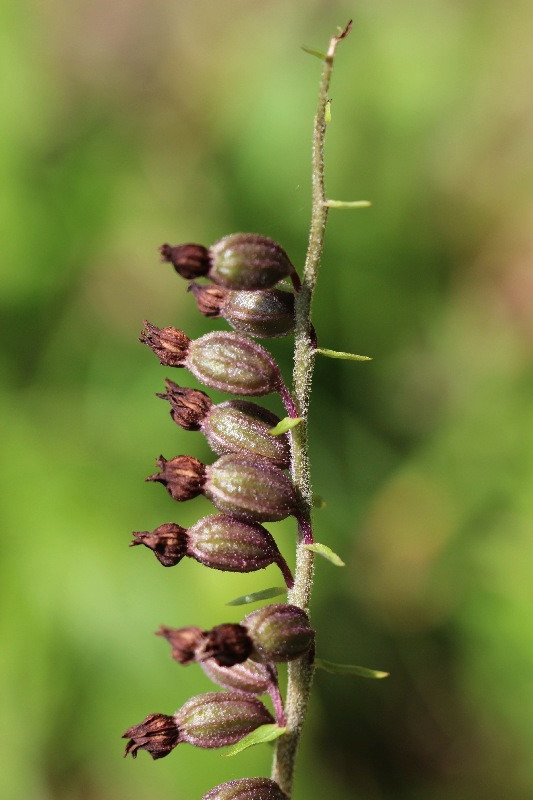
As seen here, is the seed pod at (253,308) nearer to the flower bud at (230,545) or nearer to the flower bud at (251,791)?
the flower bud at (230,545)

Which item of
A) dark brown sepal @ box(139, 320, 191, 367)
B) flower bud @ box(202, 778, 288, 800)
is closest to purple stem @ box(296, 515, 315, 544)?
dark brown sepal @ box(139, 320, 191, 367)

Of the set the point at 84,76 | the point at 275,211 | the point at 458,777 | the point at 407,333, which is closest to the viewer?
the point at 458,777

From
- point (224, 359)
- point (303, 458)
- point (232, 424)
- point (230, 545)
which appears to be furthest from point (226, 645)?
point (224, 359)

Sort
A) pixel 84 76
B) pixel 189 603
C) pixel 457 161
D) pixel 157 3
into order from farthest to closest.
A: pixel 157 3, pixel 84 76, pixel 457 161, pixel 189 603

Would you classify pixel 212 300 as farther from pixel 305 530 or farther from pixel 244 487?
pixel 305 530

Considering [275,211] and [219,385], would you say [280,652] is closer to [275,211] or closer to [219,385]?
[219,385]

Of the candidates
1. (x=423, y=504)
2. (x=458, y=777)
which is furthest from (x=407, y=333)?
(x=458, y=777)
